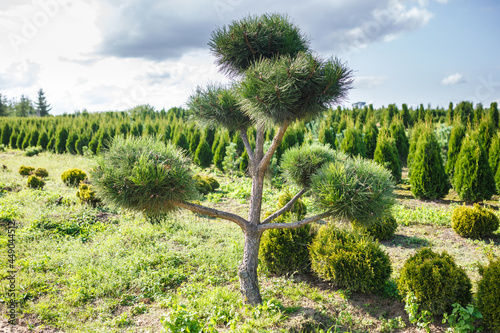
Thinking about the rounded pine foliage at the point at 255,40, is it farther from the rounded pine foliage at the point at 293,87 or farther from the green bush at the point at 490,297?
the green bush at the point at 490,297

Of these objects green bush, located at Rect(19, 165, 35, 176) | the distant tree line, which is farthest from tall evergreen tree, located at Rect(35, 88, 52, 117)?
green bush, located at Rect(19, 165, 35, 176)

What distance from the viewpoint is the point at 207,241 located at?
18.4 feet

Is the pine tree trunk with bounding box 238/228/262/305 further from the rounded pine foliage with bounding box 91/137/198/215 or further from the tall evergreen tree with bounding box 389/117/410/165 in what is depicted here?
the tall evergreen tree with bounding box 389/117/410/165

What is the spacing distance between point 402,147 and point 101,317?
479 inches

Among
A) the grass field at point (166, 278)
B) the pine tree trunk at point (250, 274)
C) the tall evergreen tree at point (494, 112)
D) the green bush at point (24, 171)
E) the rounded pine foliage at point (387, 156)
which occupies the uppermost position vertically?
the tall evergreen tree at point (494, 112)

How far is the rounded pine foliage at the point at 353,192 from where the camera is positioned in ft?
9.30

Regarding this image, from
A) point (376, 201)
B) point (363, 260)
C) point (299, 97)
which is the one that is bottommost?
point (363, 260)

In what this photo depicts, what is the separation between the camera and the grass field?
331 centimetres

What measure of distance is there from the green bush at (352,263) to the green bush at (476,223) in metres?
2.82

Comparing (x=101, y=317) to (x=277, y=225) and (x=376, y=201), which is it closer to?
(x=277, y=225)

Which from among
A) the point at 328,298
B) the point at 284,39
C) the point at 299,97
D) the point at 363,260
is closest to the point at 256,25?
the point at 284,39

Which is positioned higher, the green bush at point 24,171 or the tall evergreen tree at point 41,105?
the tall evergreen tree at point 41,105

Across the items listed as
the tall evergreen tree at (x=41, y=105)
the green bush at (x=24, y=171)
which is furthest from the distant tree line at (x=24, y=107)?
the green bush at (x=24, y=171)

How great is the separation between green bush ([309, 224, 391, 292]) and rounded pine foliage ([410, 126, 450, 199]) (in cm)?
545
